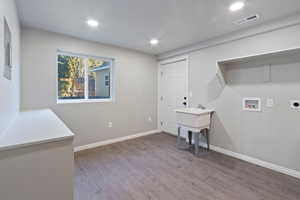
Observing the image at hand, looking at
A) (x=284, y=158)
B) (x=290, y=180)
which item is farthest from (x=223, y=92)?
(x=290, y=180)

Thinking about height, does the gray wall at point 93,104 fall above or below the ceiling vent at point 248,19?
below

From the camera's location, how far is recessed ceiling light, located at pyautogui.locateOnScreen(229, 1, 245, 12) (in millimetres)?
1860

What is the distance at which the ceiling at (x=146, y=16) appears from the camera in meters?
1.89

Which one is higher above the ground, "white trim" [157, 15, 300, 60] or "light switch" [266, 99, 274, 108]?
"white trim" [157, 15, 300, 60]

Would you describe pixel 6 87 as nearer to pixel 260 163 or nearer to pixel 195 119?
pixel 195 119

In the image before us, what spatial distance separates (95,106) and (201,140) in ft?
8.53

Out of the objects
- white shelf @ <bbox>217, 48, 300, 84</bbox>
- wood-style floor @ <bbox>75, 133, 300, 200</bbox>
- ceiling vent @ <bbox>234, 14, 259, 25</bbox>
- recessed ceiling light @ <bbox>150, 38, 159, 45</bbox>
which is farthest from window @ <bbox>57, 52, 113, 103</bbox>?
ceiling vent @ <bbox>234, 14, 259, 25</bbox>

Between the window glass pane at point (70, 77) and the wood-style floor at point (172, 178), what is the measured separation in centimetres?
131

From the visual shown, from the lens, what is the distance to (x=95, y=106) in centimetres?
336

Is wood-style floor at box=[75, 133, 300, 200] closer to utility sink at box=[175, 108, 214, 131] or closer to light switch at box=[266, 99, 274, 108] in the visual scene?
utility sink at box=[175, 108, 214, 131]

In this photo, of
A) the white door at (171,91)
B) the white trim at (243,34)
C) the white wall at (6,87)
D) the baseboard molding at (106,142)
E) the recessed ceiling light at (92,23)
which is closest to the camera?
the white wall at (6,87)

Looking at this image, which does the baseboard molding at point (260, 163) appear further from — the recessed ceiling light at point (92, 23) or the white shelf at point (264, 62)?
the recessed ceiling light at point (92, 23)

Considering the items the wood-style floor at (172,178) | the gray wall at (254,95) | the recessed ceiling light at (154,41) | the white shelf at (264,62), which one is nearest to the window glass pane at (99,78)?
the recessed ceiling light at (154,41)

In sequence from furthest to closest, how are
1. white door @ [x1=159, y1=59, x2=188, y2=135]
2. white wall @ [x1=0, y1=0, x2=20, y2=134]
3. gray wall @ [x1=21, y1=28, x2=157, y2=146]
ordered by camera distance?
white door @ [x1=159, y1=59, x2=188, y2=135] < gray wall @ [x1=21, y1=28, x2=157, y2=146] < white wall @ [x1=0, y1=0, x2=20, y2=134]
